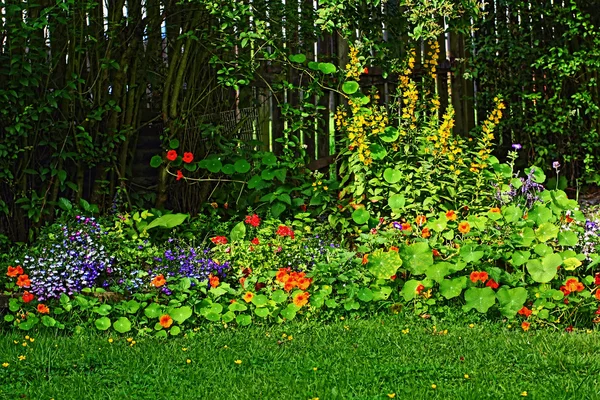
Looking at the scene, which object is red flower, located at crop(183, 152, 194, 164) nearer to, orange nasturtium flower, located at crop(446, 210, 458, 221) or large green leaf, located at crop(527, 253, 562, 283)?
orange nasturtium flower, located at crop(446, 210, 458, 221)

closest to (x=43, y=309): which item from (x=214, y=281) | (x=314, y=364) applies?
(x=214, y=281)

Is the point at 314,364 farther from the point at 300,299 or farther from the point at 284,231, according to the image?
the point at 284,231

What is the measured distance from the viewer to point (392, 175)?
4699mm

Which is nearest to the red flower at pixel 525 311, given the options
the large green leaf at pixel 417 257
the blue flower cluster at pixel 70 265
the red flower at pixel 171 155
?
the large green leaf at pixel 417 257

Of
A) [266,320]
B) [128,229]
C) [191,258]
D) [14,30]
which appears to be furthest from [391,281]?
[14,30]

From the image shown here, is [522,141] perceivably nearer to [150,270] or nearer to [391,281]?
[391,281]

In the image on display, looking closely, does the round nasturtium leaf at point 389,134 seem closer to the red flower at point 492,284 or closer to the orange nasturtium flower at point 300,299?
the red flower at point 492,284

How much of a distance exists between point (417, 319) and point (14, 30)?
265 centimetres

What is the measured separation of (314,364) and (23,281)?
1601mm

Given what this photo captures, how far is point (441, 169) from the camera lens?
4.78m

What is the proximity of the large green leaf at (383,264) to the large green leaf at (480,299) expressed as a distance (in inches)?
14.6

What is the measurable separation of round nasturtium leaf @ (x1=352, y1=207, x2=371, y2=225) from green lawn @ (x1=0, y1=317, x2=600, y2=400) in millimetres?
922

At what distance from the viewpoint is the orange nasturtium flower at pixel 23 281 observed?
396cm

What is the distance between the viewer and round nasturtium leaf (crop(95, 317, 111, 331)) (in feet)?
12.5
